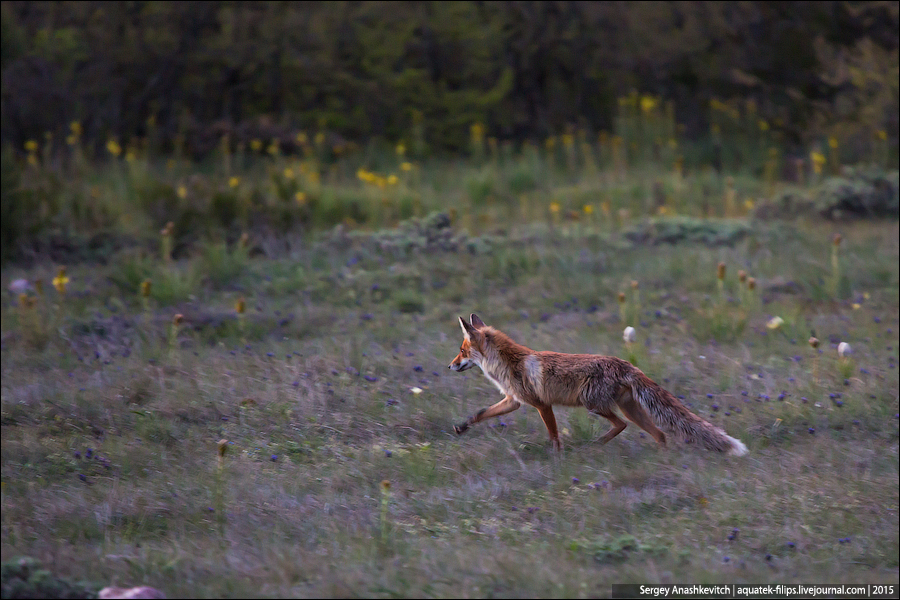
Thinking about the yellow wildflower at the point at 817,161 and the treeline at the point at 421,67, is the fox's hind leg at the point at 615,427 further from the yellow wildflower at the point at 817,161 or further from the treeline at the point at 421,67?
the treeline at the point at 421,67

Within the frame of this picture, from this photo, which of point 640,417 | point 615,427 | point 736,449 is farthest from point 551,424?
point 736,449

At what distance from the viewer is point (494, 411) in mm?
5109

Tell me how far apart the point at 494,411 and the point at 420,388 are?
0.91 m

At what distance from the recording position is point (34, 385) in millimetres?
5812

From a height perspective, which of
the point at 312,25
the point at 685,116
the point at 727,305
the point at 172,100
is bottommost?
the point at 727,305

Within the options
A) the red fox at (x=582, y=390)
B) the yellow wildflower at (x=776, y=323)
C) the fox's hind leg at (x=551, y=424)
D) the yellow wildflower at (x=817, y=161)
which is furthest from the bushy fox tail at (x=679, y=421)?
the yellow wildflower at (x=817, y=161)

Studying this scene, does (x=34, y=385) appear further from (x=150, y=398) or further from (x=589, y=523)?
(x=589, y=523)

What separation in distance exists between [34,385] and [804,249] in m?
7.64

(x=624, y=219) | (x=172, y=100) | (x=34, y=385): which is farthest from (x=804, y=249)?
(x=172, y=100)

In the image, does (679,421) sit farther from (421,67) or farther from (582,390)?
(421,67)

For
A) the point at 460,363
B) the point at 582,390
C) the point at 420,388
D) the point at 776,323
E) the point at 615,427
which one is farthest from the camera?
the point at 776,323

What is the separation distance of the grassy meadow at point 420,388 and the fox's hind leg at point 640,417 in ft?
0.30

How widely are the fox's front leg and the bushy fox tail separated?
0.73 metres

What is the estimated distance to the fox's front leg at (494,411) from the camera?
201 inches
